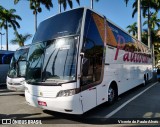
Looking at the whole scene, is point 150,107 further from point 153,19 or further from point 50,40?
point 153,19

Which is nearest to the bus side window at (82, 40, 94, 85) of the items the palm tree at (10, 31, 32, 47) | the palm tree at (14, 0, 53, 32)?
the palm tree at (14, 0, 53, 32)

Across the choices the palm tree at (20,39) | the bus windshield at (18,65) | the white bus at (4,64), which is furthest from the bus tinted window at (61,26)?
the palm tree at (20,39)

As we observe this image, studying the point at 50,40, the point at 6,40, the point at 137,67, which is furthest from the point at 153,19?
the point at 50,40

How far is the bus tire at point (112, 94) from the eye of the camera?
27.4 ft

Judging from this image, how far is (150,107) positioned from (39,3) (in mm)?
26598

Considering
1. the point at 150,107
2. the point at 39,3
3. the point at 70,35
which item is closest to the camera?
the point at 70,35

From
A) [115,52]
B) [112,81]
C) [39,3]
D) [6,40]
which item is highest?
[39,3]

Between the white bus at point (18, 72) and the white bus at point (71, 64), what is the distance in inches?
152

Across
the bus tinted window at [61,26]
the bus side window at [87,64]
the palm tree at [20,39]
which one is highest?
the palm tree at [20,39]

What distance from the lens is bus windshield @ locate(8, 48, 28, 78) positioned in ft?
37.3

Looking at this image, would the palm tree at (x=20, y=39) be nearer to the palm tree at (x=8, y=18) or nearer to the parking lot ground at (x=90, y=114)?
the palm tree at (x=8, y=18)

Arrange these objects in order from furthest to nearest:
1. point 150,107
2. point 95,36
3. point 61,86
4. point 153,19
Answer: point 153,19 → point 150,107 → point 95,36 → point 61,86

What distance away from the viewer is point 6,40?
43969 mm

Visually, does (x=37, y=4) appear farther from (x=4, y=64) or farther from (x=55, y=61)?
(x=55, y=61)
